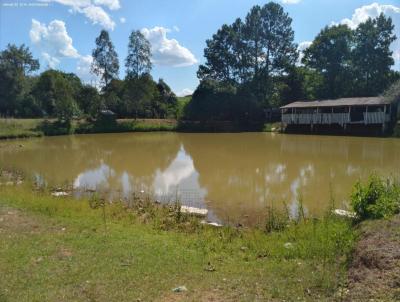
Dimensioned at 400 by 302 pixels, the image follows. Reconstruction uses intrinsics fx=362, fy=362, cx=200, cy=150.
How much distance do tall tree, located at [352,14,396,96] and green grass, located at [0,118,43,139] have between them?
34108mm

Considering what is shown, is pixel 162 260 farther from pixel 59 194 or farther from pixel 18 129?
pixel 18 129

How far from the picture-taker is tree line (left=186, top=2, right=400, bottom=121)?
39.6 metres

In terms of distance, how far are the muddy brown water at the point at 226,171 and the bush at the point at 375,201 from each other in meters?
1.83

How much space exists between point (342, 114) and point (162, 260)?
97.4 feet

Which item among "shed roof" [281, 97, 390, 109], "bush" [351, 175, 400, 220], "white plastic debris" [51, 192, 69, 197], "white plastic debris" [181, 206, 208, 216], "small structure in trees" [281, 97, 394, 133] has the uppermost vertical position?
"shed roof" [281, 97, 390, 109]

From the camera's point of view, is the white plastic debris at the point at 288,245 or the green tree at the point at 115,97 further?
the green tree at the point at 115,97

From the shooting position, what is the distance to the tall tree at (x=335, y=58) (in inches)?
1603

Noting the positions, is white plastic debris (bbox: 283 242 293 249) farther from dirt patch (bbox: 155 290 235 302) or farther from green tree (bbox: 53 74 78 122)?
green tree (bbox: 53 74 78 122)

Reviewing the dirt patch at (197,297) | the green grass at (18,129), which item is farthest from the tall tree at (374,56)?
the dirt patch at (197,297)

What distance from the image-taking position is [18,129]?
33.2 m

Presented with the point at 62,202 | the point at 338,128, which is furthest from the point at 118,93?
the point at 62,202

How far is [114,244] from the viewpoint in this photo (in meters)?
5.71

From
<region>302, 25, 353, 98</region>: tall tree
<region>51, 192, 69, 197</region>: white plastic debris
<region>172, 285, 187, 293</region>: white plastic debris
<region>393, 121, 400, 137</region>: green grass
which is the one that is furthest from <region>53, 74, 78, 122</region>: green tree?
<region>172, 285, 187, 293</region>: white plastic debris

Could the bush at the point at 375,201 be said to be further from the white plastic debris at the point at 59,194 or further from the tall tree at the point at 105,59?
the tall tree at the point at 105,59
